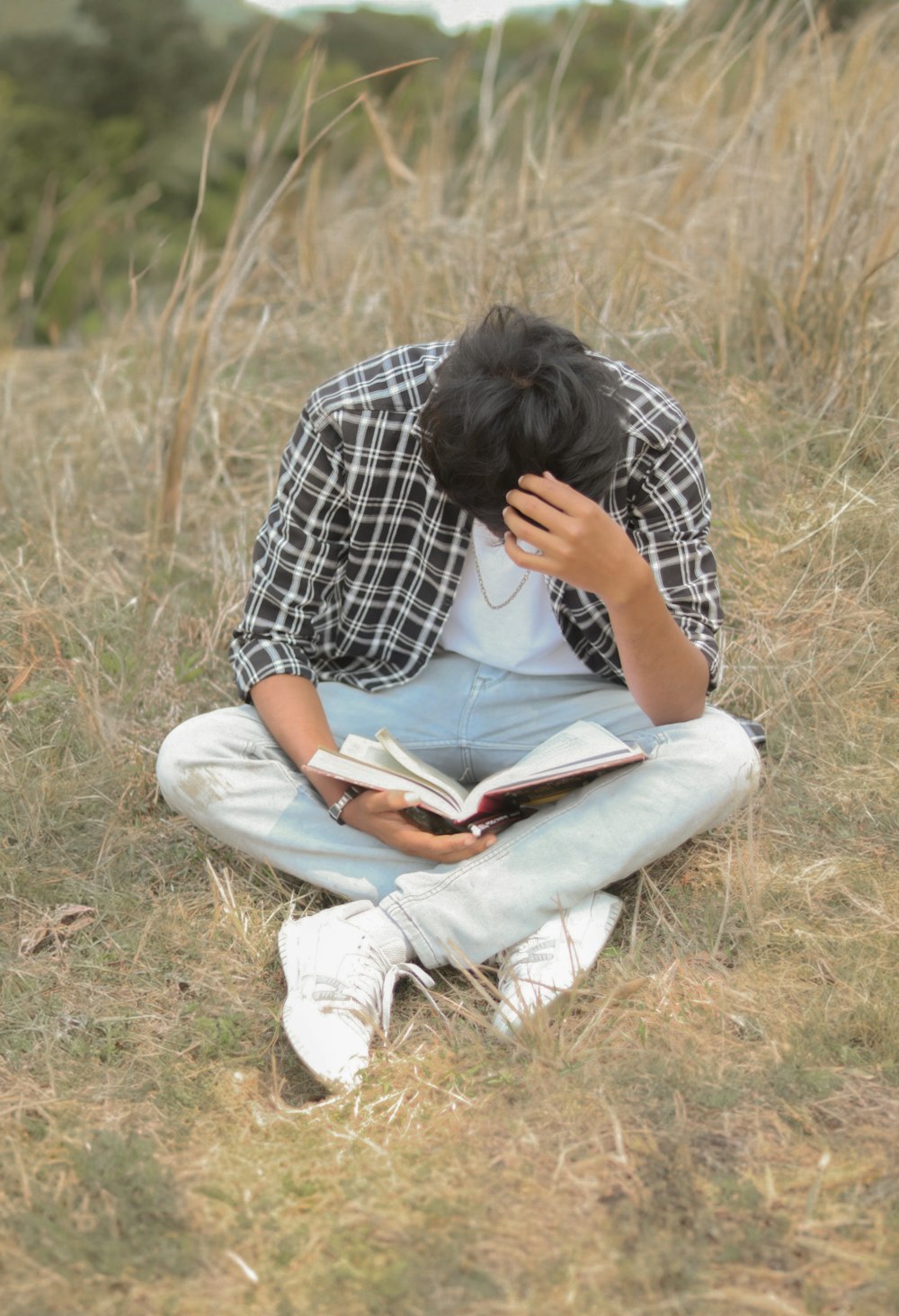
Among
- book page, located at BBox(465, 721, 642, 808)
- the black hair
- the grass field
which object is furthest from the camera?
book page, located at BBox(465, 721, 642, 808)

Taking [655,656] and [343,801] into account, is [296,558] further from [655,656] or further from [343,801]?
[655,656]

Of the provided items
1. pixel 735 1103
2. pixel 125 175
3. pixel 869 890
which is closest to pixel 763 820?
pixel 869 890

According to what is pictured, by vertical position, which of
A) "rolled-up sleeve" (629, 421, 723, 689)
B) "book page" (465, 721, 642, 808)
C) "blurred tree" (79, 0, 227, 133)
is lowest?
"book page" (465, 721, 642, 808)

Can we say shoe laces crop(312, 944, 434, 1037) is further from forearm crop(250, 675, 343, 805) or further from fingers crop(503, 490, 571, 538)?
fingers crop(503, 490, 571, 538)

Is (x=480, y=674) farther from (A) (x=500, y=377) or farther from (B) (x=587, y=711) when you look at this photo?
(A) (x=500, y=377)

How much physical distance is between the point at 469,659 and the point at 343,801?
37 centimetres

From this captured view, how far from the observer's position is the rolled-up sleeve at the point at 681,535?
7.04 ft

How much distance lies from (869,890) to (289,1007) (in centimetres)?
99

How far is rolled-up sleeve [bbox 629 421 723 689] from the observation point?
2.14m

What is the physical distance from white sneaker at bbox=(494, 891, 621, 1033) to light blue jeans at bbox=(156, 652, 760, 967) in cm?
3

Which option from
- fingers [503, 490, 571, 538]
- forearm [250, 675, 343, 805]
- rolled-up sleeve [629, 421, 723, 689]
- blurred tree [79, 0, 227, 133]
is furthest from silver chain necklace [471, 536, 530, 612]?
blurred tree [79, 0, 227, 133]

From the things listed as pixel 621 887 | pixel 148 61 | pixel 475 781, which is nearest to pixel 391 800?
pixel 475 781

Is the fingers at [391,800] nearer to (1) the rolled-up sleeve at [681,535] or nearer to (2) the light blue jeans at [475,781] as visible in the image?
(2) the light blue jeans at [475,781]

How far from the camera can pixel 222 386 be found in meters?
3.72
